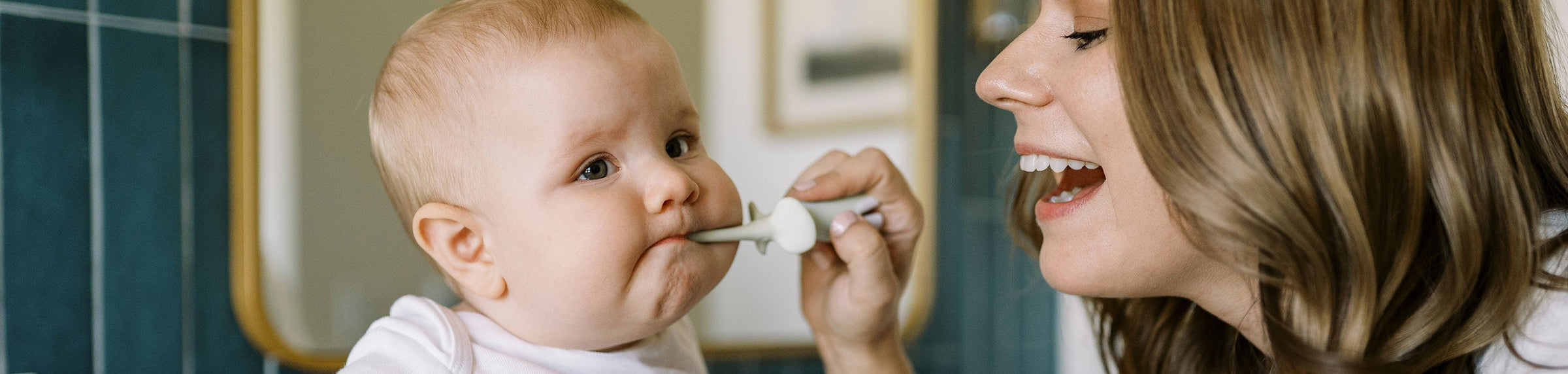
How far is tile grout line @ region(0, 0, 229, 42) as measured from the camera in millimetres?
860

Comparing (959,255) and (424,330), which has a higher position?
(424,330)

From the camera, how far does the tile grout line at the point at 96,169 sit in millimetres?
906

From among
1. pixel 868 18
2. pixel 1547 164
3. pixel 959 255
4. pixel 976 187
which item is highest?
pixel 868 18

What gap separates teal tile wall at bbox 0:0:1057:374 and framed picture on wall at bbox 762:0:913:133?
2.32 feet

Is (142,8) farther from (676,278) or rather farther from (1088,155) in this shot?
(1088,155)

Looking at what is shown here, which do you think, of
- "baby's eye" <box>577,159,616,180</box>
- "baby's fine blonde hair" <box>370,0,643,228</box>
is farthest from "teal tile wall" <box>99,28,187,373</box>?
"baby's eye" <box>577,159,616,180</box>

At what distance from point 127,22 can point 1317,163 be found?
1.01m

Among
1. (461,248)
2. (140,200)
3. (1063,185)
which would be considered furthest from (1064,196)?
(140,200)

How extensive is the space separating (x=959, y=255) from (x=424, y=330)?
1348 millimetres

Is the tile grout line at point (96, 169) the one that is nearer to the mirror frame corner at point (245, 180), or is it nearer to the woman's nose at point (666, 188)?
the mirror frame corner at point (245, 180)

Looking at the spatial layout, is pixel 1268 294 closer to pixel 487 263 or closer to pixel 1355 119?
pixel 1355 119

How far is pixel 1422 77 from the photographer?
62cm

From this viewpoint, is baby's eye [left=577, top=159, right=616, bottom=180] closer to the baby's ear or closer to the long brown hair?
the baby's ear

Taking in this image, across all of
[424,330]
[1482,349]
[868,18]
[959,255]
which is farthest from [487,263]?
[959,255]
